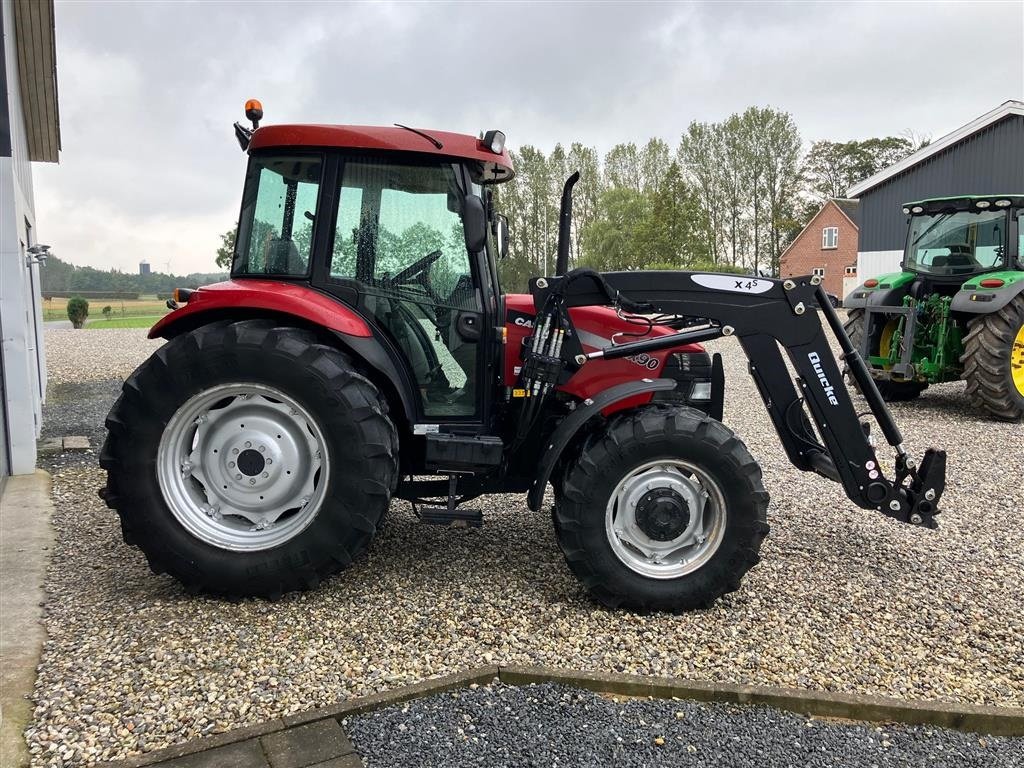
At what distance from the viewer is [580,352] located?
4270 millimetres

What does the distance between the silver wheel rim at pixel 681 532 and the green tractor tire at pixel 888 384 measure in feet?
23.5

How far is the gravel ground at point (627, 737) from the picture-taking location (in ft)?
9.31

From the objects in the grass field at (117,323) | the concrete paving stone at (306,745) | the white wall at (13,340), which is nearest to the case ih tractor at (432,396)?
the concrete paving stone at (306,745)

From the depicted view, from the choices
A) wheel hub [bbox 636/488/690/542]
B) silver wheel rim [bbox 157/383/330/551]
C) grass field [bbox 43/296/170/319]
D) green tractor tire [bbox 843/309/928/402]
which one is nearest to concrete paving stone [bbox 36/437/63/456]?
silver wheel rim [bbox 157/383/330/551]

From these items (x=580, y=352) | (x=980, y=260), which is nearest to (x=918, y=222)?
(x=980, y=260)

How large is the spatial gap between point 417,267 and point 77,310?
109 feet

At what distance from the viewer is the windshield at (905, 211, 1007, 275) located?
32.8 feet

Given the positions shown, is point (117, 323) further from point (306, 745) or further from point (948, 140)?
point (306, 745)

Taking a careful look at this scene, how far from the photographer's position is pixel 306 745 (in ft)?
9.37

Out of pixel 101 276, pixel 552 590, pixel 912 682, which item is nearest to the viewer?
pixel 912 682

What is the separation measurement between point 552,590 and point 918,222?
883 centimetres

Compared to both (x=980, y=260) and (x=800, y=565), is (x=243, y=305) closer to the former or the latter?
(x=800, y=565)

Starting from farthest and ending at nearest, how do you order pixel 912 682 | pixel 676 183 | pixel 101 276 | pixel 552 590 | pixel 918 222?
pixel 101 276 → pixel 676 183 → pixel 918 222 → pixel 552 590 → pixel 912 682

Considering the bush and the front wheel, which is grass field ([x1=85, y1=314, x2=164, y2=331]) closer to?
the bush
